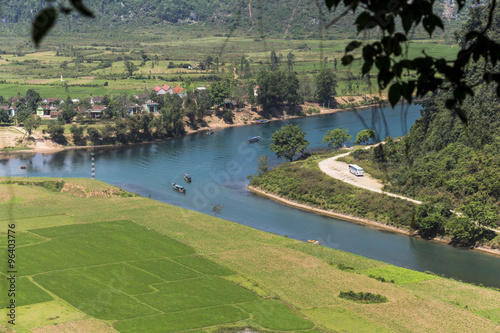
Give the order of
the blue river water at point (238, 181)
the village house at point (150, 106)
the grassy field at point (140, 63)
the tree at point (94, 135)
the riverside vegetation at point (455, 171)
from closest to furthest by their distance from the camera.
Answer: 1. the blue river water at point (238, 181)
2. the riverside vegetation at point (455, 171)
3. the tree at point (94, 135)
4. the village house at point (150, 106)
5. the grassy field at point (140, 63)

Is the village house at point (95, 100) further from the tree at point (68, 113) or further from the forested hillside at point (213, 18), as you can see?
the forested hillside at point (213, 18)

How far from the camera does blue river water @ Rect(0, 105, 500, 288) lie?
145 ft

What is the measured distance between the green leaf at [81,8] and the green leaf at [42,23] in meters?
0.15

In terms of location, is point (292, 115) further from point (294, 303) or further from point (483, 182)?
point (294, 303)

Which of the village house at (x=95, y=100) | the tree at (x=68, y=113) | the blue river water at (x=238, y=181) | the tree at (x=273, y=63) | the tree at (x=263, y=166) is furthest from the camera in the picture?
the tree at (x=273, y=63)

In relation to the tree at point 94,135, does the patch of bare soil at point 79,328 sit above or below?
below

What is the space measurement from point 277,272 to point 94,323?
11990mm

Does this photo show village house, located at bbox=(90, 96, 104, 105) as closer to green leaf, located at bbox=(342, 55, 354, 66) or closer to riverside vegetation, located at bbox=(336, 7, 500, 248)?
riverside vegetation, located at bbox=(336, 7, 500, 248)

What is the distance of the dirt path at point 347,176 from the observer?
56906 millimetres

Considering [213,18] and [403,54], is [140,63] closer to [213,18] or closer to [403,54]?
[213,18]

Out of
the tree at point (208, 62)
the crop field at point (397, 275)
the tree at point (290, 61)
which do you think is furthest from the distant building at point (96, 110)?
the crop field at point (397, 275)

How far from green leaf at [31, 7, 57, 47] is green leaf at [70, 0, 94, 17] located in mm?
152

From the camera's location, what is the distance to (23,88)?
105 metres

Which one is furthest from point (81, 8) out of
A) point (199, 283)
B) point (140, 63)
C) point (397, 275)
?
point (140, 63)
